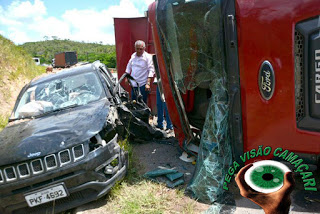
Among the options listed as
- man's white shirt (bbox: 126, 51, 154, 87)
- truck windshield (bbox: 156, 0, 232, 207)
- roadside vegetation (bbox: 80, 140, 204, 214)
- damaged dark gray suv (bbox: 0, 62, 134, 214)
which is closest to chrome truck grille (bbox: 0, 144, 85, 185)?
damaged dark gray suv (bbox: 0, 62, 134, 214)

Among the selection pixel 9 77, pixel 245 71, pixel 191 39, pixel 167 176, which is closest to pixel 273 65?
pixel 245 71

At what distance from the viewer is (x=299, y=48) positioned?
2283mm

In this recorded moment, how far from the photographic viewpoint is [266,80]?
2.43m

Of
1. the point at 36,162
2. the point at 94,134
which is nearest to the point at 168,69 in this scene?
the point at 94,134

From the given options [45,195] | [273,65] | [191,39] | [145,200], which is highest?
[191,39]

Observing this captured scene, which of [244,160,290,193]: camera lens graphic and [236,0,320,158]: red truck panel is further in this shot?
[236,0,320,158]: red truck panel

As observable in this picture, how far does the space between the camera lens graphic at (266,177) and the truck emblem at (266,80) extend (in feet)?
2.74

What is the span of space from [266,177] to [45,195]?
1.96 metres

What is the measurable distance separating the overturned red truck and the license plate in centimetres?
135

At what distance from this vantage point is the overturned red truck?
2268mm

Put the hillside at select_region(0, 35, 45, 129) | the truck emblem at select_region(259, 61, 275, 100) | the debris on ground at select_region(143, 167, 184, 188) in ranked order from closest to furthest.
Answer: the truck emblem at select_region(259, 61, 275, 100) < the debris on ground at select_region(143, 167, 184, 188) < the hillside at select_region(0, 35, 45, 129)

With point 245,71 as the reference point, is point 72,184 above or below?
below

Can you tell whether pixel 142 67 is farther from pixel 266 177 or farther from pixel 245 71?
pixel 266 177

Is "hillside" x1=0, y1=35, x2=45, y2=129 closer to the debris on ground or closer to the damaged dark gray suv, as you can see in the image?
the damaged dark gray suv
